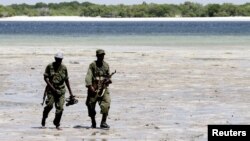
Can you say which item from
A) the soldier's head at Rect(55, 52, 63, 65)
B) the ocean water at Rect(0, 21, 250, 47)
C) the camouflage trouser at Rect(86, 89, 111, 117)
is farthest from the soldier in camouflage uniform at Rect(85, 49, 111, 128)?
the ocean water at Rect(0, 21, 250, 47)

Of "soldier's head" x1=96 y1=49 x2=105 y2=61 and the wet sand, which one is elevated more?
"soldier's head" x1=96 y1=49 x2=105 y2=61

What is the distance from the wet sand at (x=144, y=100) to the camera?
1645 cm

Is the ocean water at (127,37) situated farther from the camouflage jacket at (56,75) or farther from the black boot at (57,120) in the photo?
the camouflage jacket at (56,75)

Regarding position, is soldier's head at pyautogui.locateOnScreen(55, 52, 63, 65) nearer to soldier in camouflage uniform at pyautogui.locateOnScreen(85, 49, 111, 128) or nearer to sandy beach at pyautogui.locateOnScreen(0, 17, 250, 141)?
soldier in camouflage uniform at pyautogui.locateOnScreen(85, 49, 111, 128)

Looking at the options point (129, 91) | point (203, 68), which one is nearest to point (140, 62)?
point (203, 68)

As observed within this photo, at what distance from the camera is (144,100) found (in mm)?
21781

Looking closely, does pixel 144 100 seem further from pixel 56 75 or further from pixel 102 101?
pixel 56 75

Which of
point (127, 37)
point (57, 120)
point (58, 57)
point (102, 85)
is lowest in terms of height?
point (127, 37)

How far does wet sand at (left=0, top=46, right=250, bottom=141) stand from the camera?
1645cm

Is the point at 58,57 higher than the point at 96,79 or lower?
higher

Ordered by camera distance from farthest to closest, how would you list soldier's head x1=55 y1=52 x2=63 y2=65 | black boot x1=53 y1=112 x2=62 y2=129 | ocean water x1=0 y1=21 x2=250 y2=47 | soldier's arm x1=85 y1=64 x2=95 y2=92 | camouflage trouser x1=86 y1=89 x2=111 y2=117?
ocean water x1=0 y1=21 x2=250 y2=47
black boot x1=53 y1=112 x2=62 y2=129
camouflage trouser x1=86 y1=89 x2=111 y2=117
soldier's arm x1=85 y1=64 x2=95 y2=92
soldier's head x1=55 y1=52 x2=63 y2=65

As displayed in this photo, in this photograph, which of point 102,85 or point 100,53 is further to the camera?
point 102,85

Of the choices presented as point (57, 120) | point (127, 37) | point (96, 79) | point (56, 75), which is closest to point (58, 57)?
point (56, 75)

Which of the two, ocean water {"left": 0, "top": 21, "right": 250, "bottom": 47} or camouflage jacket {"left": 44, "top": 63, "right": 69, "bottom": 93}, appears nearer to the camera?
camouflage jacket {"left": 44, "top": 63, "right": 69, "bottom": 93}
